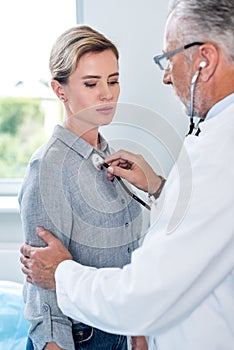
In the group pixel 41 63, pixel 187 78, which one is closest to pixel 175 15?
pixel 187 78

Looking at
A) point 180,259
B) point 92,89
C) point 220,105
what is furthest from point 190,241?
point 92,89

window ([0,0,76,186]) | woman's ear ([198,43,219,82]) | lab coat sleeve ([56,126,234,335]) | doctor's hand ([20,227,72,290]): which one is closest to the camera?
lab coat sleeve ([56,126,234,335])

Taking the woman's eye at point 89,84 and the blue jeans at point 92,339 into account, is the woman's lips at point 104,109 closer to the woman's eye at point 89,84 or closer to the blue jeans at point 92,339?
the woman's eye at point 89,84

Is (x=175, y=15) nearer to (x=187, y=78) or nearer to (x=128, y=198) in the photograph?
Answer: (x=187, y=78)

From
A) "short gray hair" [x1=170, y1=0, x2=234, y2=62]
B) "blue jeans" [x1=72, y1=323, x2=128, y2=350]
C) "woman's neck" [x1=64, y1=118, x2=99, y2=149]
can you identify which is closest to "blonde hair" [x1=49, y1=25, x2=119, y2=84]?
"woman's neck" [x1=64, y1=118, x2=99, y2=149]

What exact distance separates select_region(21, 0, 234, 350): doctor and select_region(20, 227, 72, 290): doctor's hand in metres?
→ 0.04

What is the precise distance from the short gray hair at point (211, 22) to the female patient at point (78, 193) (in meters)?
0.39

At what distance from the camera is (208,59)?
40.3 inches

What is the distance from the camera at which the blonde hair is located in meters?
1.34

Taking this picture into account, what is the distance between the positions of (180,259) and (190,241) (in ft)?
0.11

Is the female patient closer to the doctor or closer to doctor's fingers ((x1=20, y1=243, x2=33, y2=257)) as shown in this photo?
doctor's fingers ((x1=20, y1=243, x2=33, y2=257))

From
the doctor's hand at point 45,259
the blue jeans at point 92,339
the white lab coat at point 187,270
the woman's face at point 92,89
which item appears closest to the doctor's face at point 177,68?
the white lab coat at point 187,270

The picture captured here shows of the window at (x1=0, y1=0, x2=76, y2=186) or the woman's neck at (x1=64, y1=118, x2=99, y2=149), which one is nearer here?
the woman's neck at (x1=64, y1=118, x2=99, y2=149)

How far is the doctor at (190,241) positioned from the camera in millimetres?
913
